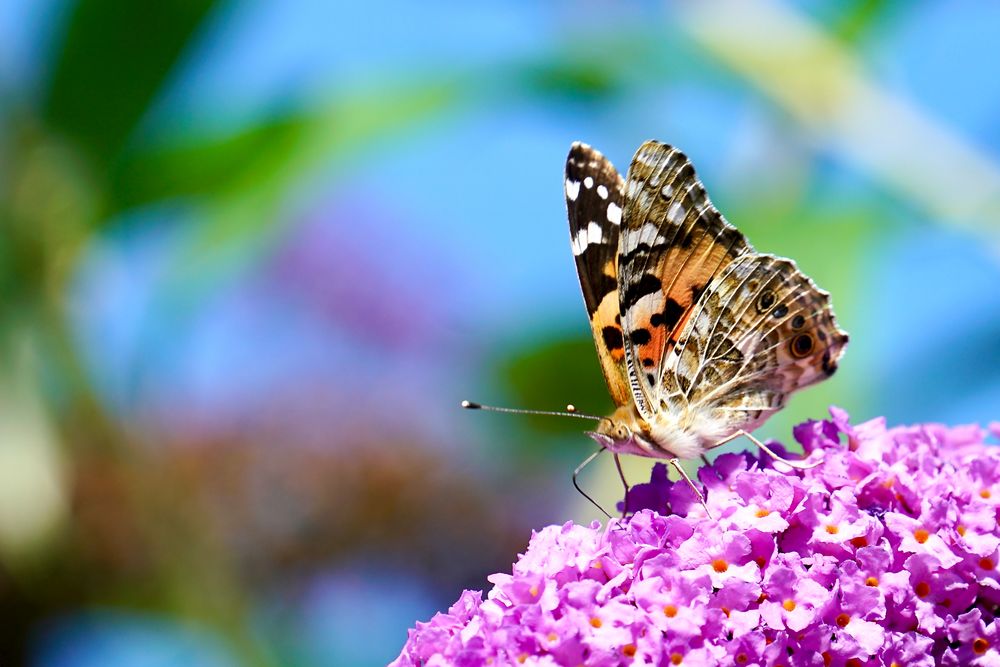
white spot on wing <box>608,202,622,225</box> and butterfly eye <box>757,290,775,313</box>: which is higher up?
white spot on wing <box>608,202,622,225</box>

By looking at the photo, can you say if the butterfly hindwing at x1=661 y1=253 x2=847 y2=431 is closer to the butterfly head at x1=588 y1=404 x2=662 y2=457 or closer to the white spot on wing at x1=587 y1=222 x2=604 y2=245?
the butterfly head at x1=588 y1=404 x2=662 y2=457

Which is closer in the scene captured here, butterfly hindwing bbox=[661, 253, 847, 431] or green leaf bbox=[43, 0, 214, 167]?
butterfly hindwing bbox=[661, 253, 847, 431]

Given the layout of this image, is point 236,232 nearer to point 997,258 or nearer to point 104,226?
point 104,226

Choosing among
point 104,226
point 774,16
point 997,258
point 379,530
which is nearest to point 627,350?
point 997,258

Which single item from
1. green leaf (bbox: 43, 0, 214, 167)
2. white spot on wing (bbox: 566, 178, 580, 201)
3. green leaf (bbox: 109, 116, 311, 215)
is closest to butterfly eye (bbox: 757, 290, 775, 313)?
white spot on wing (bbox: 566, 178, 580, 201)

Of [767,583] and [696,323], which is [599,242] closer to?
[696,323]

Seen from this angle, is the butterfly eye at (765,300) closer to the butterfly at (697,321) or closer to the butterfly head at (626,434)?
the butterfly at (697,321)

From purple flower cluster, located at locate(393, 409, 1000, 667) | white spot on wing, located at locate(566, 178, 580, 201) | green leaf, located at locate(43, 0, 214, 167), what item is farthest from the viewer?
green leaf, located at locate(43, 0, 214, 167)
